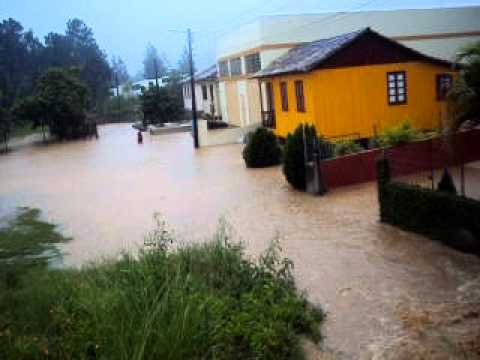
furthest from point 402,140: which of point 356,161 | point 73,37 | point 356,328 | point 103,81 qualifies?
point 73,37

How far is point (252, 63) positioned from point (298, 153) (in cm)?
1836

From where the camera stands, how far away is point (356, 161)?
17.6m

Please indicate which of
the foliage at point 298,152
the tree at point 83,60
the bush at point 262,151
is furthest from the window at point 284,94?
the tree at point 83,60

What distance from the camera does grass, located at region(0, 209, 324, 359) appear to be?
561 cm

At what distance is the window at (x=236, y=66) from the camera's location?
38062 millimetres

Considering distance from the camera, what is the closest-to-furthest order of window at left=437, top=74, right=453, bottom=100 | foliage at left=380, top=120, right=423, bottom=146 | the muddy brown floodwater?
the muddy brown floodwater < foliage at left=380, top=120, right=423, bottom=146 < window at left=437, top=74, right=453, bottom=100

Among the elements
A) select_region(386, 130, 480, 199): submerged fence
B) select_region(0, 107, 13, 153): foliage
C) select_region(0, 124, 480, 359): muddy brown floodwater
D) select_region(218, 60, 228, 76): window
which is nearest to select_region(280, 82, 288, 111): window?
select_region(0, 124, 480, 359): muddy brown floodwater

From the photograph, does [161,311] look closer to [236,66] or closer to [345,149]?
[345,149]

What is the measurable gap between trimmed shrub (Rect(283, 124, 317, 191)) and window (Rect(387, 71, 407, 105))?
24.1 feet

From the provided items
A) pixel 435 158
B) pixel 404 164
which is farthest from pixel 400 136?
pixel 404 164

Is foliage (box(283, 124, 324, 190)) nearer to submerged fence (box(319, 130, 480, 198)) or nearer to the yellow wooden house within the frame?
submerged fence (box(319, 130, 480, 198))

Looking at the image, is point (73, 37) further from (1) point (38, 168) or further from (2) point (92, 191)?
(2) point (92, 191)

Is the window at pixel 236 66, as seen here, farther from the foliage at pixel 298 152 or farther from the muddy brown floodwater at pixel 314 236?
the foliage at pixel 298 152

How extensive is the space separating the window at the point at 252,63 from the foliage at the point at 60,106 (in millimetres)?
20976
